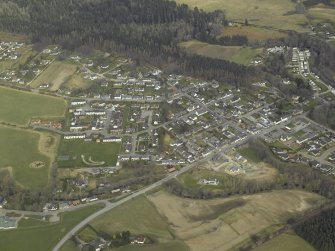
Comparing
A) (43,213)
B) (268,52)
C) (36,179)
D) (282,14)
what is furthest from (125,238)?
(282,14)

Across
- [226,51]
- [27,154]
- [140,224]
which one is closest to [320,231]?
[140,224]

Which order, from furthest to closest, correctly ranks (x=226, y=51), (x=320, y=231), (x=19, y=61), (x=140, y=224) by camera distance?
(x=226, y=51)
(x=19, y=61)
(x=140, y=224)
(x=320, y=231)

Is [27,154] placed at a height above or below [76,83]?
below

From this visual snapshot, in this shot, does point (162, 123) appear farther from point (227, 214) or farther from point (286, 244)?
point (286, 244)

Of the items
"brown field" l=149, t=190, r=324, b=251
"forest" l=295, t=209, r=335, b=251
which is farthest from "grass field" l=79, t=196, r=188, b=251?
"forest" l=295, t=209, r=335, b=251

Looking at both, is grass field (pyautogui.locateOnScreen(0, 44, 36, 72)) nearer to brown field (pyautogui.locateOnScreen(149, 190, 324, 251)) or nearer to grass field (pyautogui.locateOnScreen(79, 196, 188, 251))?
grass field (pyautogui.locateOnScreen(79, 196, 188, 251))

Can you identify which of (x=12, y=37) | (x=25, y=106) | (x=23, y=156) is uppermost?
(x=12, y=37)

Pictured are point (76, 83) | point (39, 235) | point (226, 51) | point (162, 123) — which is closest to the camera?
point (39, 235)
